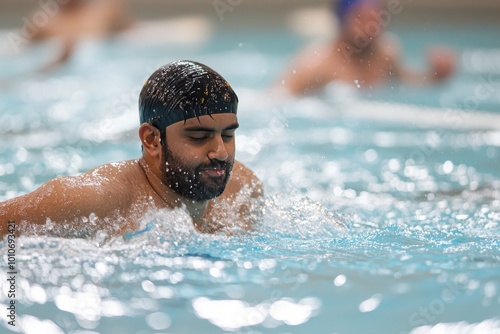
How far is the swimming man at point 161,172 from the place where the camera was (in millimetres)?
2688

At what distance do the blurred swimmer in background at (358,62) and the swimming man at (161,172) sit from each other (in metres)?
3.70

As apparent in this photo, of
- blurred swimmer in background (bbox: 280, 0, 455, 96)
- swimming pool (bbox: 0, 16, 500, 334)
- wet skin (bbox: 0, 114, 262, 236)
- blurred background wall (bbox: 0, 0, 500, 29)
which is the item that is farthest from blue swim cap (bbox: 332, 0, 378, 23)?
blurred background wall (bbox: 0, 0, 500, 29)

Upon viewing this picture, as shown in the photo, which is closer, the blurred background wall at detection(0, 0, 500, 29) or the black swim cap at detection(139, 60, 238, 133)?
the black swim cap at detection(139, 60, 238, 133)

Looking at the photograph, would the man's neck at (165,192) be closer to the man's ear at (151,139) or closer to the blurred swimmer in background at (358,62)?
the man's ear at (151,139)

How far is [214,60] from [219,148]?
6614 millimetres

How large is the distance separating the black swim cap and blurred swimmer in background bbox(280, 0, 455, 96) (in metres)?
3.67

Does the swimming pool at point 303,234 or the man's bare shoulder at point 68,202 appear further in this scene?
the man's bare shoulder at point 68,202

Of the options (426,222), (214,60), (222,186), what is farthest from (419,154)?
(214,60)

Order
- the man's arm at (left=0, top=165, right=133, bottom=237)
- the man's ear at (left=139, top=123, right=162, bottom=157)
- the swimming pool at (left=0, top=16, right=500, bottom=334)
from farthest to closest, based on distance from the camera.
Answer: the man's ear at (left=139, top=123, right=162, bottom=157) → the man's arm at (left=0, top=165, right=133, bottom=237) → the swimming pool at (left=0, top=16, right=500, bottom=334)

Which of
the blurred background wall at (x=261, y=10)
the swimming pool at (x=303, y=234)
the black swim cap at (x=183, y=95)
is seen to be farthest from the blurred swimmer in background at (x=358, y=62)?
the blurred background wall at (x=261, y=10)

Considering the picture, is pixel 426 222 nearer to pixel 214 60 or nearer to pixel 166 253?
pixel 166 253

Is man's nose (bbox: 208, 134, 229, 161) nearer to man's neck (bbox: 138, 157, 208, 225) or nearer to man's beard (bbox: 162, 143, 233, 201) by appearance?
man's beard (bbox: 162, 143, 233, 201)

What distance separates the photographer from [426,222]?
140 inches

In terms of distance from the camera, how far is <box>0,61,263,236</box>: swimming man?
8.82ft
